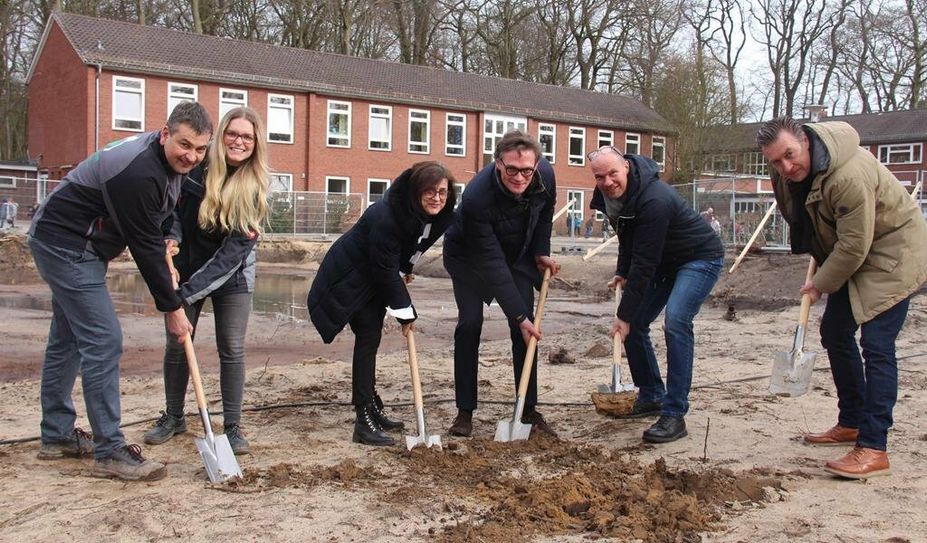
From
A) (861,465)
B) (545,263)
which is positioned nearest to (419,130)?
(545,263)

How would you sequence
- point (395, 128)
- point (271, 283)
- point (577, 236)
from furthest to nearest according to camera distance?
point (395, 128)
point (577, 236)
point (271, 283)

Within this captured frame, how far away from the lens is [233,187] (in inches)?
193

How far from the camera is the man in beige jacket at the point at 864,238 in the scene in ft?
14.9

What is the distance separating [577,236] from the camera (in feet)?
98.6

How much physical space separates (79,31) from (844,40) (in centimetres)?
4086

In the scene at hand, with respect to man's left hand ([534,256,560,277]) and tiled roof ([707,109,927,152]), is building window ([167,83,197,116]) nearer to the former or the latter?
tiled roof ([707,109,927,152])

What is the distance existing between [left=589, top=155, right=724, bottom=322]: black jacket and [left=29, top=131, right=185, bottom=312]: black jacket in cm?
258

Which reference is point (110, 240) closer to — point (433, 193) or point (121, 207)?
point (121, 207)

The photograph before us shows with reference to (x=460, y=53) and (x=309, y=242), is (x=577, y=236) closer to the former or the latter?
(x=309, y=242)

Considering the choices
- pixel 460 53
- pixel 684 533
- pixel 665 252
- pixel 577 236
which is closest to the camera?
pixel 684 533

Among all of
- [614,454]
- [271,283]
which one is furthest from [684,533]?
[271,283]

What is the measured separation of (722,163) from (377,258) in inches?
1620

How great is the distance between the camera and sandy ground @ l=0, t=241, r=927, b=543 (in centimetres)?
385

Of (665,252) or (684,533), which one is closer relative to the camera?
(684,533)
